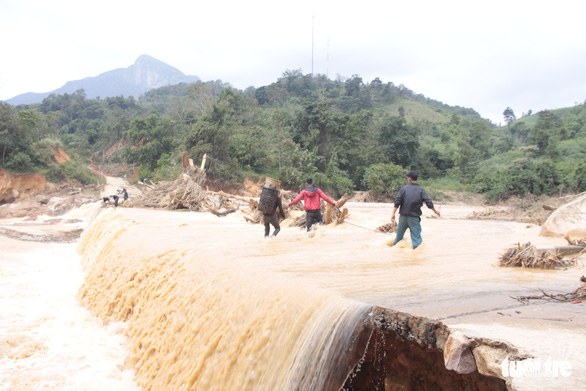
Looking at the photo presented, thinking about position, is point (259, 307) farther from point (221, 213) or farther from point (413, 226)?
point (221, 213)

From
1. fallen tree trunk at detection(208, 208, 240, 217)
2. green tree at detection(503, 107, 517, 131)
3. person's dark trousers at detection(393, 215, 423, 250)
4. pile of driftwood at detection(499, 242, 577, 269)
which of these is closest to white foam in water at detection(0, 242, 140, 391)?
person's dark trousers at detection(393, 215, 423, 250)

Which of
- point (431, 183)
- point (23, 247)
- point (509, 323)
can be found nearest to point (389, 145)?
point (431, 183)

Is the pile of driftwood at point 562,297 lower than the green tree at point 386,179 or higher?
lower

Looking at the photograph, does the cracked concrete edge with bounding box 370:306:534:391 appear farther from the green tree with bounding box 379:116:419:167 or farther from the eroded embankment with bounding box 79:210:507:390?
the green tree with bounding box 379:116:419:167

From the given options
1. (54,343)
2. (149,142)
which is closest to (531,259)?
(54,343)

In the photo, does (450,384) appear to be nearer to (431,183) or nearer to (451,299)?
(451,299)

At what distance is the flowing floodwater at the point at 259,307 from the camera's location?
3.05m

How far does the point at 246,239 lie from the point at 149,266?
2.27 meters

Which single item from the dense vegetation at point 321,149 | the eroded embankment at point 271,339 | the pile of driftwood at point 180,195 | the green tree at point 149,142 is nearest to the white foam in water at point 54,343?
the eroded embankment at point 271,339

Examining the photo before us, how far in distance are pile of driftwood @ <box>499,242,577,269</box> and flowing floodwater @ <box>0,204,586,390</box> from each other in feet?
0.74

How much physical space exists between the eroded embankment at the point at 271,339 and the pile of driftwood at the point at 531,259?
110 inches

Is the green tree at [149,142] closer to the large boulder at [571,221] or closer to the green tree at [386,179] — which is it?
the green tree at [386,179]

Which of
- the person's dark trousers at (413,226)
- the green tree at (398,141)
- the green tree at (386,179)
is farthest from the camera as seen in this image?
the green tree at (398,141)

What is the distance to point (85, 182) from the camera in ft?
107
